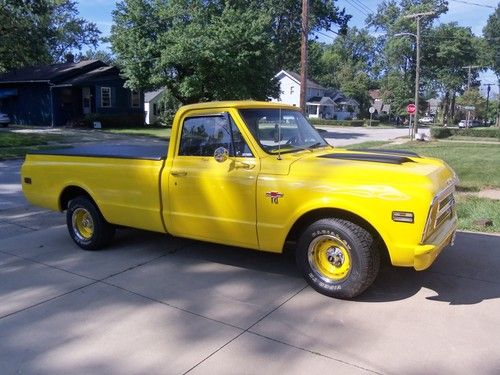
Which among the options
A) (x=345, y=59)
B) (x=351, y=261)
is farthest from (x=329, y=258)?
(x=345, y=59)

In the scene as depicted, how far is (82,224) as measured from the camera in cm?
619

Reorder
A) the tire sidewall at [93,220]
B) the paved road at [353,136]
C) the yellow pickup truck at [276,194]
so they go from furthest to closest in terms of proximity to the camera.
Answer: the paved road at [353,136] < the tire sidewall at [93,220] < the yellow pickup truck at [276,194]

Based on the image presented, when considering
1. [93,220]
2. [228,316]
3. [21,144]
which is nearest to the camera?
[228,316]

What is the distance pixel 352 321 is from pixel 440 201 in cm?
129

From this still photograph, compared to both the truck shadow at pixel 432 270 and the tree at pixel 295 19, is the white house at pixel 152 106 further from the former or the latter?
the truck shadow at pixel 432 270

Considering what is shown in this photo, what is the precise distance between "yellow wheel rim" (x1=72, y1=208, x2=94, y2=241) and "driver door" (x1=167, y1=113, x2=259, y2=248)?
1325 mm

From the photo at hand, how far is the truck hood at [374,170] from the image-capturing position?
4.15 meters

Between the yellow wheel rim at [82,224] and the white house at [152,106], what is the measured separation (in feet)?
142

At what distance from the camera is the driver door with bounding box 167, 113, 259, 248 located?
4777 millimetres

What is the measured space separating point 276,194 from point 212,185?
2.35 ft

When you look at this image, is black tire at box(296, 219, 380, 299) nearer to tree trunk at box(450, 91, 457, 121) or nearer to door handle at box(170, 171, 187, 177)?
door handle at box(170, 171, 187, 177)

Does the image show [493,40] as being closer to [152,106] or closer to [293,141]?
[152,106]

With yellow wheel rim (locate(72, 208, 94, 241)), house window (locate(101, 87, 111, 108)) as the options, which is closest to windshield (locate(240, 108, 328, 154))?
yellow wheel rim (locate(72, 208, 94, 241))

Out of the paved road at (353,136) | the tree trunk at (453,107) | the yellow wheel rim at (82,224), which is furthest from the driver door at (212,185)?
the tree trunk at (453,107)
